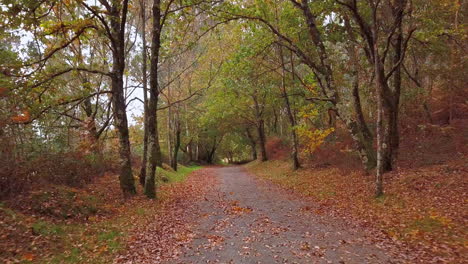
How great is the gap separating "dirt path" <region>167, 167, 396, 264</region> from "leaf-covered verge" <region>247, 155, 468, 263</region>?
857 mm

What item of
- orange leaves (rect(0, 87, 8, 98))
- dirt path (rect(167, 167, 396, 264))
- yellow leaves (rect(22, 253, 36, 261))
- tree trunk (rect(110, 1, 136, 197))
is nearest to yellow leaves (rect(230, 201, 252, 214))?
dirt path (rect(167, 167, 396, 264))

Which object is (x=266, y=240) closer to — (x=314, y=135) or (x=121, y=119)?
(x=121, y=119)

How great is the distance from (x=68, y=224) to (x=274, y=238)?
557 cm

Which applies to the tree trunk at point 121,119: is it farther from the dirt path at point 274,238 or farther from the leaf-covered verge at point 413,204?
the leaf-covered verge at point 413,204

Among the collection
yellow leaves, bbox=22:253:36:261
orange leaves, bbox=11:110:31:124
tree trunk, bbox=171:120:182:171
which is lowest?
yellow leaves, bbox=22:253:36:261

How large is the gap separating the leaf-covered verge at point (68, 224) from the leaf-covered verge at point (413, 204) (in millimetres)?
6161

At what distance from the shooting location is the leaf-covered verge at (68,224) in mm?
6785

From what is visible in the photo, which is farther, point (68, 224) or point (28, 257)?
point (68, 224)

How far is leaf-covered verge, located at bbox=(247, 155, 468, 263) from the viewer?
6.92 metres

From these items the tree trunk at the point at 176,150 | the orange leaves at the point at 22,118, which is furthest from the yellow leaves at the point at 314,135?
the orange leaves at the point at 22,118

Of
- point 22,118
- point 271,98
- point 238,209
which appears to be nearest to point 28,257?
point 22,118

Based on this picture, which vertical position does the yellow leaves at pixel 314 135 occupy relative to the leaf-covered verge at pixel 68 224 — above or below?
above

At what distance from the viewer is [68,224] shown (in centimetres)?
874

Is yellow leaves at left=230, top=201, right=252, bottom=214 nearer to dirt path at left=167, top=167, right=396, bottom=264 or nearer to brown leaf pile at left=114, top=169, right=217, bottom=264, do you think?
dirt path at left=167, top=167, right=396, bottom=264
